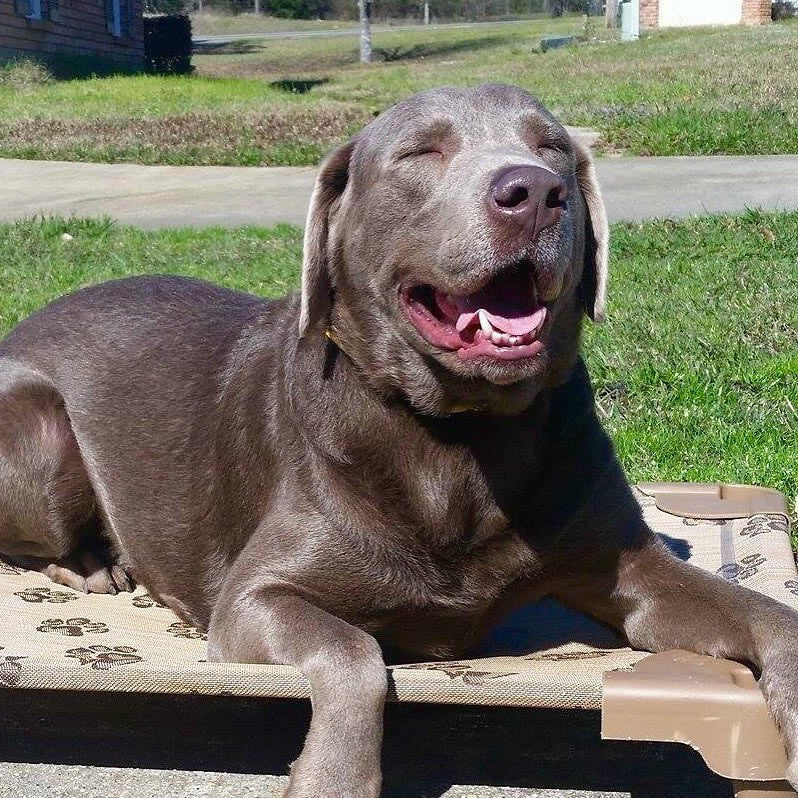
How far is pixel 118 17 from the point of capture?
32.0m

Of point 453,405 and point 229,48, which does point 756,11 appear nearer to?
point 229,48

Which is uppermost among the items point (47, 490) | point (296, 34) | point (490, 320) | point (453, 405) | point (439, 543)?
point (490, 320)

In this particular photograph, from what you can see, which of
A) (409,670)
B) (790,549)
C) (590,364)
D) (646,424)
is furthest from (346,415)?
(590,364)

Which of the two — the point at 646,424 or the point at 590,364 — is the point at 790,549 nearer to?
the point at 646,424

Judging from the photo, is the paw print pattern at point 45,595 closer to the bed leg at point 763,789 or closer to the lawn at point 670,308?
the bed leg at point 763,789

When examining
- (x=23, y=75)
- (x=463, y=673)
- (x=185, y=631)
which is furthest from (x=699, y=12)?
(x=463, y=673)

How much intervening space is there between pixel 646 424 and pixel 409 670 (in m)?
2.57

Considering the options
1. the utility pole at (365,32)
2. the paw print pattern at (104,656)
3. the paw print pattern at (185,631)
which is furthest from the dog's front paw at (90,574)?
the utility pole at (365,32)

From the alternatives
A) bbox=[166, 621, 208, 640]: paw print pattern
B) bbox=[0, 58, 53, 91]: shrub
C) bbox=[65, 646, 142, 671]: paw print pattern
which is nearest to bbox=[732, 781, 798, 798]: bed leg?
bbox=[65, 646, 142, 671]: paw print pattern

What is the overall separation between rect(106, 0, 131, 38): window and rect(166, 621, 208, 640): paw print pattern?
2969cm

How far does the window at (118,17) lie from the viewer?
3150 centimetres

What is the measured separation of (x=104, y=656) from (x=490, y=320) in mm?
1168

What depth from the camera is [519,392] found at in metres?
3.04

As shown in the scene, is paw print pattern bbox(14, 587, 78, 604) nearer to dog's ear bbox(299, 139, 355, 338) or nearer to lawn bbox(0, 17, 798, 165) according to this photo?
dog's ear bbox(299, 139, 355, 338)
